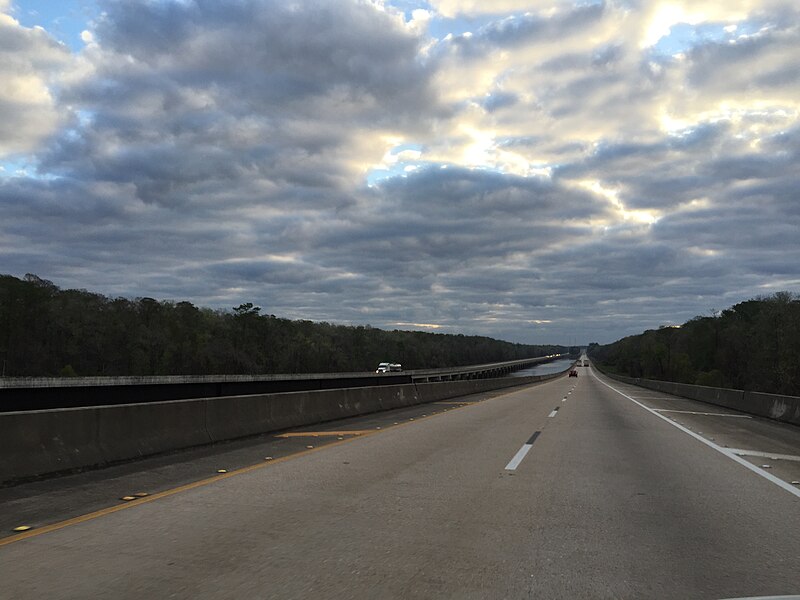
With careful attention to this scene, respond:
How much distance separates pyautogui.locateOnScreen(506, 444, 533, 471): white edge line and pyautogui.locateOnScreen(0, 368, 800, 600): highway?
7 centimetres

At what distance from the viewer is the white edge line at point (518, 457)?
9.91 meters

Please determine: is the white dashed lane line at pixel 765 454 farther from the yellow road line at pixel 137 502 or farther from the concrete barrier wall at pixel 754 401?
the concrete barrier wall at pixel 754 401

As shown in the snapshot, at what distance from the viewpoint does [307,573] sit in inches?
186

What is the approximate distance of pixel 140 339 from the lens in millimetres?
99188

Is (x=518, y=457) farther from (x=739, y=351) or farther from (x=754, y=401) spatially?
(x=739, y=351)

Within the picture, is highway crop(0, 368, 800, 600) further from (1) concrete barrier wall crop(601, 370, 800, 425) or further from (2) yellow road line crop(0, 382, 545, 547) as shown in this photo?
(1) concrete barrier wall crop(601, 370, 800, 425)

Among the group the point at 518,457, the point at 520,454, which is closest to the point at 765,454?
the point at 520,454

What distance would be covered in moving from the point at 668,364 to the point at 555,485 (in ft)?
440

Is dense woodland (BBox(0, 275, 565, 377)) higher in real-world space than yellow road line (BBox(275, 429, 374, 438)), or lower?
higher

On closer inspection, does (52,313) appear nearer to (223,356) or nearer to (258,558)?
(223,356)

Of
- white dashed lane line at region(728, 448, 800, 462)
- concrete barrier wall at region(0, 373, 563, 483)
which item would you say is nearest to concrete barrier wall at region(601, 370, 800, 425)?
white dashed lane line at region(728, 448, 800, 462)

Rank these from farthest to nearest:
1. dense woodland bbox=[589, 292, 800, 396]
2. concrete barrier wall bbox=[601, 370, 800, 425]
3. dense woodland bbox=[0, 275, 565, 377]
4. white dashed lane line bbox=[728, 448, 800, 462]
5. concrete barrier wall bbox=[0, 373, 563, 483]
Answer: dense woodland bbox=[0, 275, 565, 377] < dense woodland bbox=[589, 292, 800, 396] < concrete barrier wall bbox=[601, 370, 800, 425] < white dashed lane line bbox=[728, 448, 800, 462] < concrete barrier wall bbox=[0, 373, 563, 483]

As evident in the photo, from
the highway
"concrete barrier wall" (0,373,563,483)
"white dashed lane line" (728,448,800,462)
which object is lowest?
"white dashed lane line" (728,448,800,462)

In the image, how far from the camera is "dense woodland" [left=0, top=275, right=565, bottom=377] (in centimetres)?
8619
